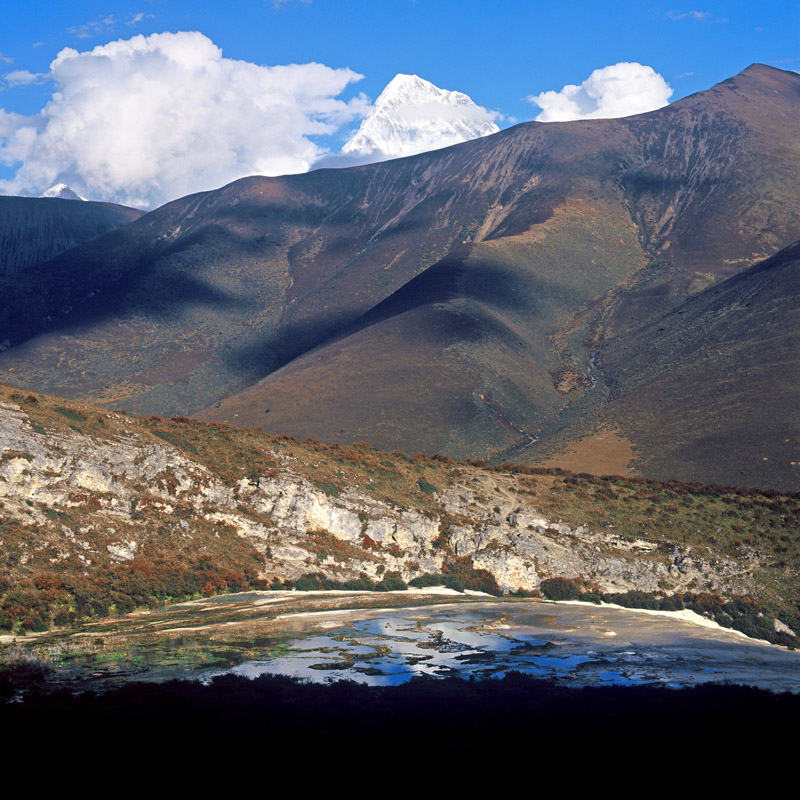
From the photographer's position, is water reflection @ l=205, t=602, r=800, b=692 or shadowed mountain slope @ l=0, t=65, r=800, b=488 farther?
shadowed mountain slope @ l=0, t=65, r=800, b=488

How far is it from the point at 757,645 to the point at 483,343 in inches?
4223

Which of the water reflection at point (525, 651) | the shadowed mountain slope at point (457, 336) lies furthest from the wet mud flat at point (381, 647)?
the shadowed mountain slope at point (457, 336)

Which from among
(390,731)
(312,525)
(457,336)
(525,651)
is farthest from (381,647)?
(457,336)

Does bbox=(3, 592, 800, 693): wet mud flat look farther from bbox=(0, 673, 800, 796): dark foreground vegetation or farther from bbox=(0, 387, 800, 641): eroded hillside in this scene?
bbox=(0, 387, 800, 641): eroded hillside

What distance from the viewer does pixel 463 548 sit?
4203 cm

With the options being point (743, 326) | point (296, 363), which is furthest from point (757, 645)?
point (296, 363)

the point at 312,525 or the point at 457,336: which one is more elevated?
the point at 457,336

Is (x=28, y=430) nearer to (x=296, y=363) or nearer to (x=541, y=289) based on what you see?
(x=296, y=363)

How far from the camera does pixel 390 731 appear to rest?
17.6 m

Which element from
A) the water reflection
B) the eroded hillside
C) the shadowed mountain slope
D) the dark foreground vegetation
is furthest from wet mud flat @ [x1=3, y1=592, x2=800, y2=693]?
the shadowed mountain slope

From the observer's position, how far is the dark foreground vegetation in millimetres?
15797

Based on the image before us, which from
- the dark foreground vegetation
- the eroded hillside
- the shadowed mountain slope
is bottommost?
the dark foreground vegetation

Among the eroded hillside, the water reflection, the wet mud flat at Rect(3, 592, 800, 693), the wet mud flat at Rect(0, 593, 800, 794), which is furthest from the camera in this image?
the eroded hillside

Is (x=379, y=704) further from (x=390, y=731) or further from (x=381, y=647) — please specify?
(x=381, y=647)
